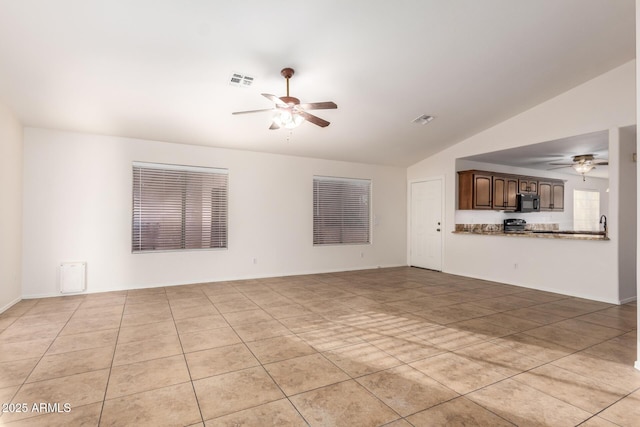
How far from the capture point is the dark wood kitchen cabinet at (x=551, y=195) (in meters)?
8.29

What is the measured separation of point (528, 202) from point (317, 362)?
7.33 m

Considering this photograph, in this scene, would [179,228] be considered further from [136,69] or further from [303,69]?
[303,69]

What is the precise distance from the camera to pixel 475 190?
22.0 ft

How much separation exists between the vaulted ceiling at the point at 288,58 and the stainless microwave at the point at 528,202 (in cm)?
302

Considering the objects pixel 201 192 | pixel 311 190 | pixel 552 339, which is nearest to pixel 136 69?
pixel 201 192

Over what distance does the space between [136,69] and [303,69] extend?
6.08ft

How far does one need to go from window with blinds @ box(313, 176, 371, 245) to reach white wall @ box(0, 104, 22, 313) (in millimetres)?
4851

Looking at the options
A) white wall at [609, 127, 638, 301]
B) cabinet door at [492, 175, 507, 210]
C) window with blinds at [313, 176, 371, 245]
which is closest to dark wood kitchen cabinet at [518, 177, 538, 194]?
cabinet door at [492, 175, 507, 210]

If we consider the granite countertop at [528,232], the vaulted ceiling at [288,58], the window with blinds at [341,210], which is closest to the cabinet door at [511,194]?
the granite countertop at [528,232]

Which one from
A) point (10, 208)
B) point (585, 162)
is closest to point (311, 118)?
point (10, 208)

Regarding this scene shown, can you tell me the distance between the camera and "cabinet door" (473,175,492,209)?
6699 millimetres

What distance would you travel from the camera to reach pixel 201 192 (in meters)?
5.87

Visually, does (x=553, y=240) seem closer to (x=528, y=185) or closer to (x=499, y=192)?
(x=499, y=192)

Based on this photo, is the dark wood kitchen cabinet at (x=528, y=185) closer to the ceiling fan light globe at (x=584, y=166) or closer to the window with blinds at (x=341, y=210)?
the ceiling fan light globe at (x=584, y=166)
